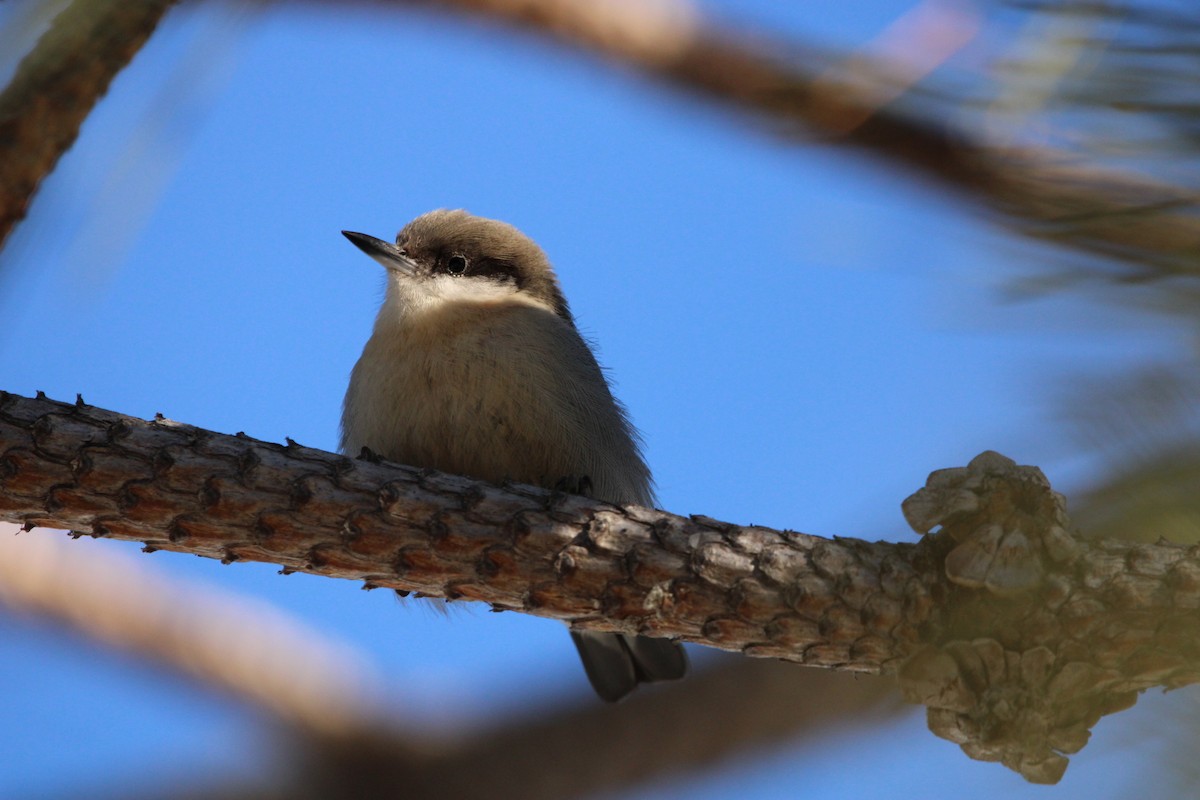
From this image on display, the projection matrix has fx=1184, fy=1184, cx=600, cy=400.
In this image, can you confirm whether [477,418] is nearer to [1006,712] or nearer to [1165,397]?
[1006,712]


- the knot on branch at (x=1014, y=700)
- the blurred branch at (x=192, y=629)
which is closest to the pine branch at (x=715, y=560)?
the knot on branch at (x=1014, y=700)

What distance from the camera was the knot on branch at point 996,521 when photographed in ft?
6.69

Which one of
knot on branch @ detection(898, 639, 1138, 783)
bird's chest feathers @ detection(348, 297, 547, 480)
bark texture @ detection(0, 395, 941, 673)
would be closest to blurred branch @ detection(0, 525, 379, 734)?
bird's chest feathers @ detection(348, 297, 547, 480)

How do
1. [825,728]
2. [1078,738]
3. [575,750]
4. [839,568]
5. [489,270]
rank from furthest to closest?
1. [575,750]
2. [489,270]
3. [825,728]
4. [839,568]
5. [1078,738]

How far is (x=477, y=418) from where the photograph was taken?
3.55 m

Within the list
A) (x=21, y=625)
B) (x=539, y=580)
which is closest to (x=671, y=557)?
(x=539, y=580)

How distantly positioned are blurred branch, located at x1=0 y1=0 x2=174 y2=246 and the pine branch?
0.44 meters

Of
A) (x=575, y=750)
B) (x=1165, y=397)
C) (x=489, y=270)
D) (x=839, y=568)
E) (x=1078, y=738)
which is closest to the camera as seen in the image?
(x=1165, y=397)

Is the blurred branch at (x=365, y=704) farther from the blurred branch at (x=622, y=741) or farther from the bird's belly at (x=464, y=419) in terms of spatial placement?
the bird's belly at (x=464, y=419)

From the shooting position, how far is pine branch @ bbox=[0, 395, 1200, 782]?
1.98 meters

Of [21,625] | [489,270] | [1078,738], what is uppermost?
[489,270]

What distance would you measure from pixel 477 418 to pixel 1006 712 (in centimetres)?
191

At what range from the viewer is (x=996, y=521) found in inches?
85.5

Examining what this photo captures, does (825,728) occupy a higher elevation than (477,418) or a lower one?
lower
